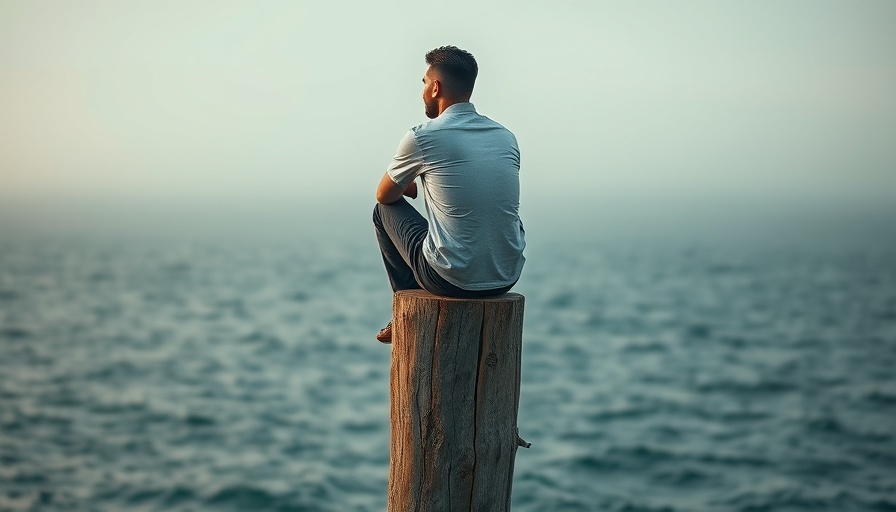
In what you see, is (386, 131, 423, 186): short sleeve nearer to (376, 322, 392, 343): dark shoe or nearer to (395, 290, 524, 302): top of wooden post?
(395, 290, 524, 302): top of wooden post

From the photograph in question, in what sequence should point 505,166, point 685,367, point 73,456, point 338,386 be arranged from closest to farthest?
point 505,166 → point 73,456 → point 338,386 → point 685,367

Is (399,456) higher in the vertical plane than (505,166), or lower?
lower

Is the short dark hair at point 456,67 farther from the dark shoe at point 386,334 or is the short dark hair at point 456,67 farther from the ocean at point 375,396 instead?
the ocean at point 375,396

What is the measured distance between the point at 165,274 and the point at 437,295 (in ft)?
186

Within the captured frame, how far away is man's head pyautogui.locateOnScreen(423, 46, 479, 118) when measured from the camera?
226 inches

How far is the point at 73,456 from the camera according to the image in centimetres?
1942

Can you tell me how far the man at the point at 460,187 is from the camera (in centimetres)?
565

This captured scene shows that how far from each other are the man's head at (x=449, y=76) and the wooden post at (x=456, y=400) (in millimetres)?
1201

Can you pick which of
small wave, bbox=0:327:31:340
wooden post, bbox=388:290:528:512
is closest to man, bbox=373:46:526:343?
wooden post, bbox=388:290:528:512

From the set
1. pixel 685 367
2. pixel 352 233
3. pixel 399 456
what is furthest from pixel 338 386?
pixel 352 233

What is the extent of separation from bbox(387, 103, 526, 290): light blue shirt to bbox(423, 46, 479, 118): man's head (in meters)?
0.07

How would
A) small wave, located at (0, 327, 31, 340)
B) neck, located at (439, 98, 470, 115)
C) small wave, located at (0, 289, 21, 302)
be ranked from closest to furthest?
neck, located at (439, 98, 470, 115) → small wave, located at (0, 327, 31, 340) → small wave, located at (0, 289, 21, 302)

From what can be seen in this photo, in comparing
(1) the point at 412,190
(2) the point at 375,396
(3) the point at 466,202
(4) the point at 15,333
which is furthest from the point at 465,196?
(4) the point at 15,333

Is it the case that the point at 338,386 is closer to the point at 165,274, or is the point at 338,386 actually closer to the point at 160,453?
the point at 160,453
